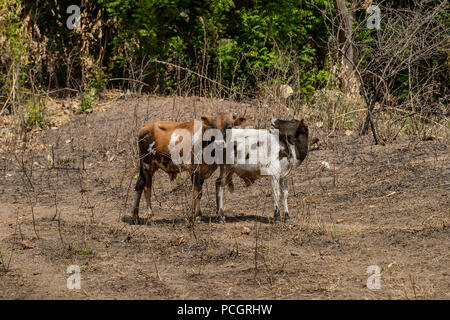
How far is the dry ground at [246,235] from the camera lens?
250 inches

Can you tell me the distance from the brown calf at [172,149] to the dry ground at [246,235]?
0.18m

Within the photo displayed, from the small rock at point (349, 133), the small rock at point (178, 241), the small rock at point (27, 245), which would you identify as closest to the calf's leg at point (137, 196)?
the small rock at point (178, 241)

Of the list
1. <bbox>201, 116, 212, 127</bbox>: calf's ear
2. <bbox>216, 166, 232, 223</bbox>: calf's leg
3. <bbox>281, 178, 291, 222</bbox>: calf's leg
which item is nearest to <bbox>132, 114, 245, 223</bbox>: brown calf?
<bbox>201, 116, 212, 127</bbox>: calf's ear

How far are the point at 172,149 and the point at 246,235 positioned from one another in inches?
53.0

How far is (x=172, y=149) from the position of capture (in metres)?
8.45

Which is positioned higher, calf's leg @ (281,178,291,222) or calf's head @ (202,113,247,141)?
calf's head @ (202,113,247,141)

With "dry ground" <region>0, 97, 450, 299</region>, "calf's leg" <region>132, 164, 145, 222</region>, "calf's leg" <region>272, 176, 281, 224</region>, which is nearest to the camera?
"dry ground" <region>0, 97, 450, 299</region>

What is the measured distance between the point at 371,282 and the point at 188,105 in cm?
777

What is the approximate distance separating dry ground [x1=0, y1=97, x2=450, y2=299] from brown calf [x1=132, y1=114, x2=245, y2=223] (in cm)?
18

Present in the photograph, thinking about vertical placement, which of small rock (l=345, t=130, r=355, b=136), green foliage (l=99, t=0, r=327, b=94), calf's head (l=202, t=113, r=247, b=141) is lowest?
calf's head (l=202, t=113, r=247, b=141)

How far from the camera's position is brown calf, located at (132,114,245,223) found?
8.37 metres

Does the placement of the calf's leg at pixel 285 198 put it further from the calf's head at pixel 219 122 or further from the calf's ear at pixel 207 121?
the calf's ear at pixel 207 121

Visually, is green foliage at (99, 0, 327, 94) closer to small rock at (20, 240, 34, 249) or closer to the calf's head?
the calf's head

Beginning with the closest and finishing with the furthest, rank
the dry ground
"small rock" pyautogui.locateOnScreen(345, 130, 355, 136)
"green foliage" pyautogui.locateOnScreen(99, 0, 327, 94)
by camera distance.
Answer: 1. the dry ground
2. "small rock" pyautogui.locateOnScreen(345, 130, 355, 136)
3. "green foliage" pyautogui.locateOnScreen(99, 0, 327, 94)
